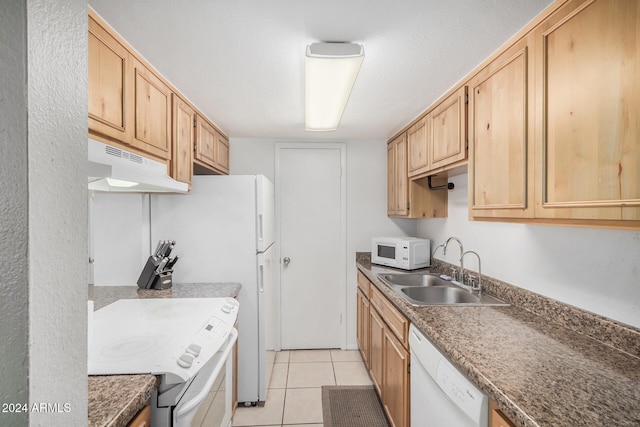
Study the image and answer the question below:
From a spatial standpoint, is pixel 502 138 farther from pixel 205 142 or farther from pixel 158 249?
pixel 158 249

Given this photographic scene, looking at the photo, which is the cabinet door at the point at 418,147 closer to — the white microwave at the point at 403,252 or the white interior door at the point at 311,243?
the white microwave at the point at 403,252

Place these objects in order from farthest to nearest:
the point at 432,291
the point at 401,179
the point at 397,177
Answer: the point at 397,177, the point at 401,179, the point at 432,291

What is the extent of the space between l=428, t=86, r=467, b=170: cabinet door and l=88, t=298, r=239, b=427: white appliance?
1620mm

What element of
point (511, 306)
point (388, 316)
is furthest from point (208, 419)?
point (511, 306)

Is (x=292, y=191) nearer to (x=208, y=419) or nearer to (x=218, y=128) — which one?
(x=218, y=128)

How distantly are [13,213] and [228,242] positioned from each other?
196 cm

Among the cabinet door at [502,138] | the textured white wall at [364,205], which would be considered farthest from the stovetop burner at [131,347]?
the textured white wall at [364,205]

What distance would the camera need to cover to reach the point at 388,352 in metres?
2.09

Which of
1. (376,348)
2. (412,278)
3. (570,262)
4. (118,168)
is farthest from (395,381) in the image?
(118,168)

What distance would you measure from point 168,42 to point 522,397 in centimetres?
189

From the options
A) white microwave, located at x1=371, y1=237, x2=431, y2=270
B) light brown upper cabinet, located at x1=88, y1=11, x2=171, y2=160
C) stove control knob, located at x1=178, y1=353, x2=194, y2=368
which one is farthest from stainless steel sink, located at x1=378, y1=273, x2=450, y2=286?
light brown upper cabinet, located at x1=88, y1=11, x2=171, y2=160

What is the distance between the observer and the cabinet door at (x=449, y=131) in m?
1.81

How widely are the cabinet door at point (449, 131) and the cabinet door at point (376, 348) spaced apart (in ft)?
4.03

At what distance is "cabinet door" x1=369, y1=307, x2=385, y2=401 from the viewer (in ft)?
7.47
